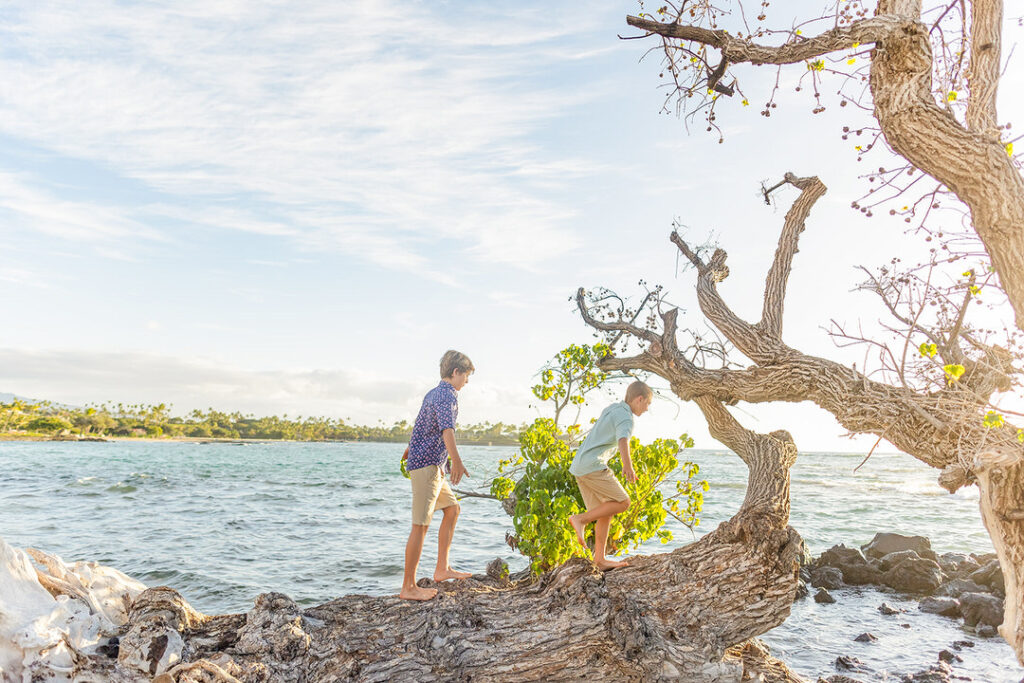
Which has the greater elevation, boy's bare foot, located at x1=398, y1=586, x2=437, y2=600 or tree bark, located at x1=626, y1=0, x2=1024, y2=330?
tree bark, located at x1=626, y1=0, x2=1024, y2=330

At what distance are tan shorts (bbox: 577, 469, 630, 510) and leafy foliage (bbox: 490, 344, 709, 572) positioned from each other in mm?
779

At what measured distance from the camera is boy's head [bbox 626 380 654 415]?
23.0 feet

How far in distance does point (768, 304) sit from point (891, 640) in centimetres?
780

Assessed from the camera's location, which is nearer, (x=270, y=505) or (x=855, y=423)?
(x=855, y=423)

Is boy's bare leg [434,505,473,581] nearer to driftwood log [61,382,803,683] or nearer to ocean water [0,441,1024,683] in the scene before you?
driftwood log [61,382,803,683]

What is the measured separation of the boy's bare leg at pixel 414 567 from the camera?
6520 mm

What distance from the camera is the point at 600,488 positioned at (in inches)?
274

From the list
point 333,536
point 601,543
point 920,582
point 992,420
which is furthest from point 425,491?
point 333,536

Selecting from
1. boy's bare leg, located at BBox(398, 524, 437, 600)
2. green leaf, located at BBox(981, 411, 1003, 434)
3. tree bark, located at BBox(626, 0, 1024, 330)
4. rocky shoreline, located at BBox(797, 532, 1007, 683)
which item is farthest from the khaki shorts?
rocky shoreline, located at BBox(797, 532, 1007, 683)

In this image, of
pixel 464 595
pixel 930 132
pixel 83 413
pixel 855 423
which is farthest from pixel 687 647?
pixel 83 413

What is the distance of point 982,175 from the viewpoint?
5.77 m

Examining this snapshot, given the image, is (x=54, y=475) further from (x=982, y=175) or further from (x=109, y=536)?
(x=982, y=175)

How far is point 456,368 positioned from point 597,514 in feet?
7.19

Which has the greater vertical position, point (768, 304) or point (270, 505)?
point (768, 304)
